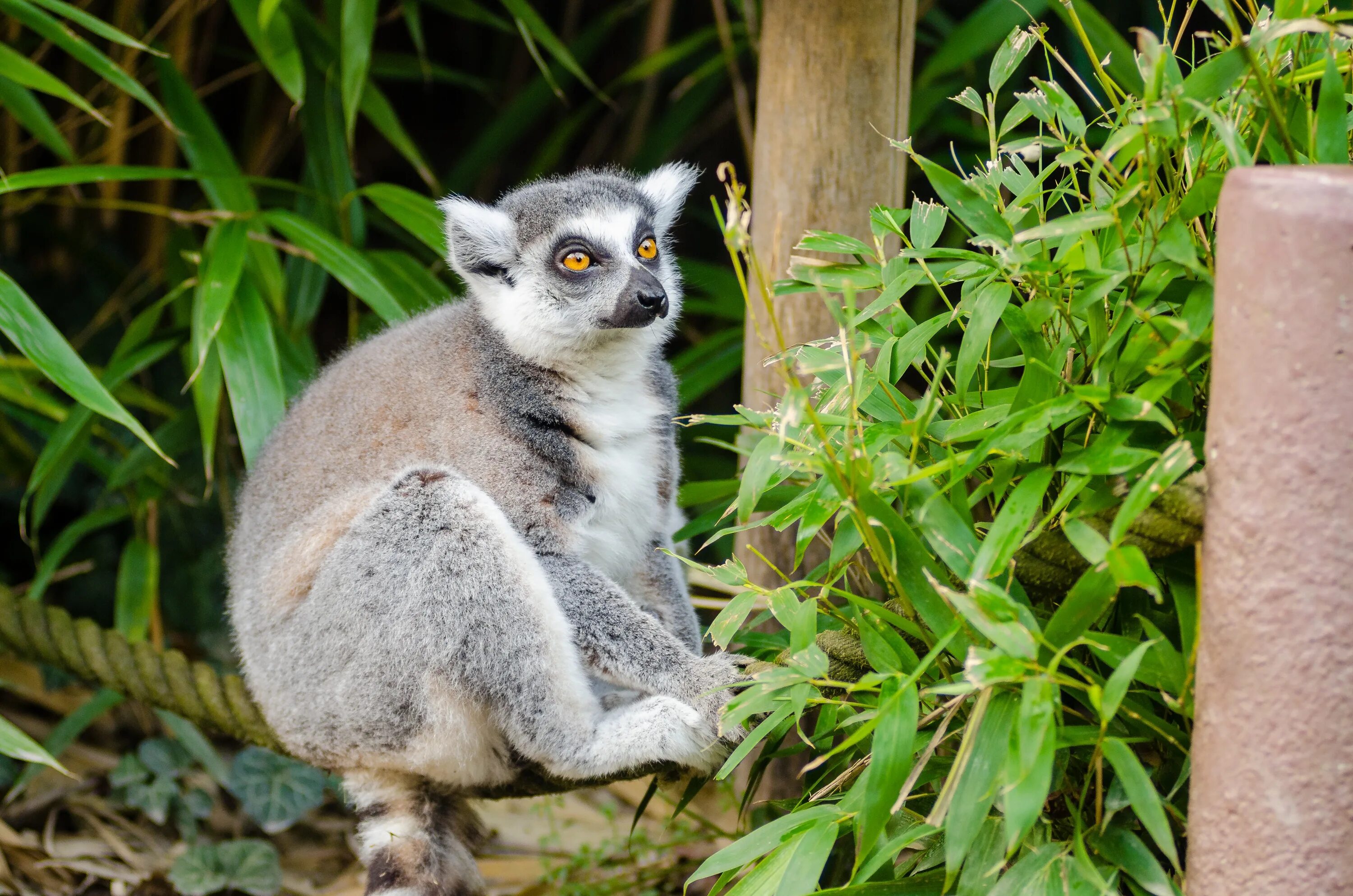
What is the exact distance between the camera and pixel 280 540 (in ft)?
9.59

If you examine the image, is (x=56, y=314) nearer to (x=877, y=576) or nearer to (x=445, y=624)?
(x=445, y=624)

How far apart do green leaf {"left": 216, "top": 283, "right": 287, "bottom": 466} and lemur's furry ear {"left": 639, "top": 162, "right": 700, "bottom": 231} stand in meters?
1.15

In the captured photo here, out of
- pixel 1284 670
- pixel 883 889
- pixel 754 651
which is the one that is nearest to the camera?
pixel 1284 670

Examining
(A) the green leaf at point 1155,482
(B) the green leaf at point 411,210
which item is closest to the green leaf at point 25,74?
(B) the green leaf at point 411,210

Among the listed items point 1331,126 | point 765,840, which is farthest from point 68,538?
point 1331,126

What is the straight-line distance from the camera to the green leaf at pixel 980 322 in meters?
2.00

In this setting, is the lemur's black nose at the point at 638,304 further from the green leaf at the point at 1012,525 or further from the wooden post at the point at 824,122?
the green leaf at the point at 1012,525

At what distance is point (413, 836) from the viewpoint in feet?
8.82

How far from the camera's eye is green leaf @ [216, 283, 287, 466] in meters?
3.28

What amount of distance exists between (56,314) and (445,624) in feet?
11.2

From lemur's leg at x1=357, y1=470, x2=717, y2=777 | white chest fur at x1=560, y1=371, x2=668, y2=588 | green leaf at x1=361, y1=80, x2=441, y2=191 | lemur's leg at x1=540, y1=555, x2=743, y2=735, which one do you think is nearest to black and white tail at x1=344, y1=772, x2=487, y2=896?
lemur's leg at x1=357, y1=470, x2=717, y2=777

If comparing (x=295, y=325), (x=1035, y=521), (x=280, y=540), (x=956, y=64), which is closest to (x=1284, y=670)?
(x=1035, y=521)

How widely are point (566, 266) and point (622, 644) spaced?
3.11ft

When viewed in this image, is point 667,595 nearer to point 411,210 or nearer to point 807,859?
point 807,859
